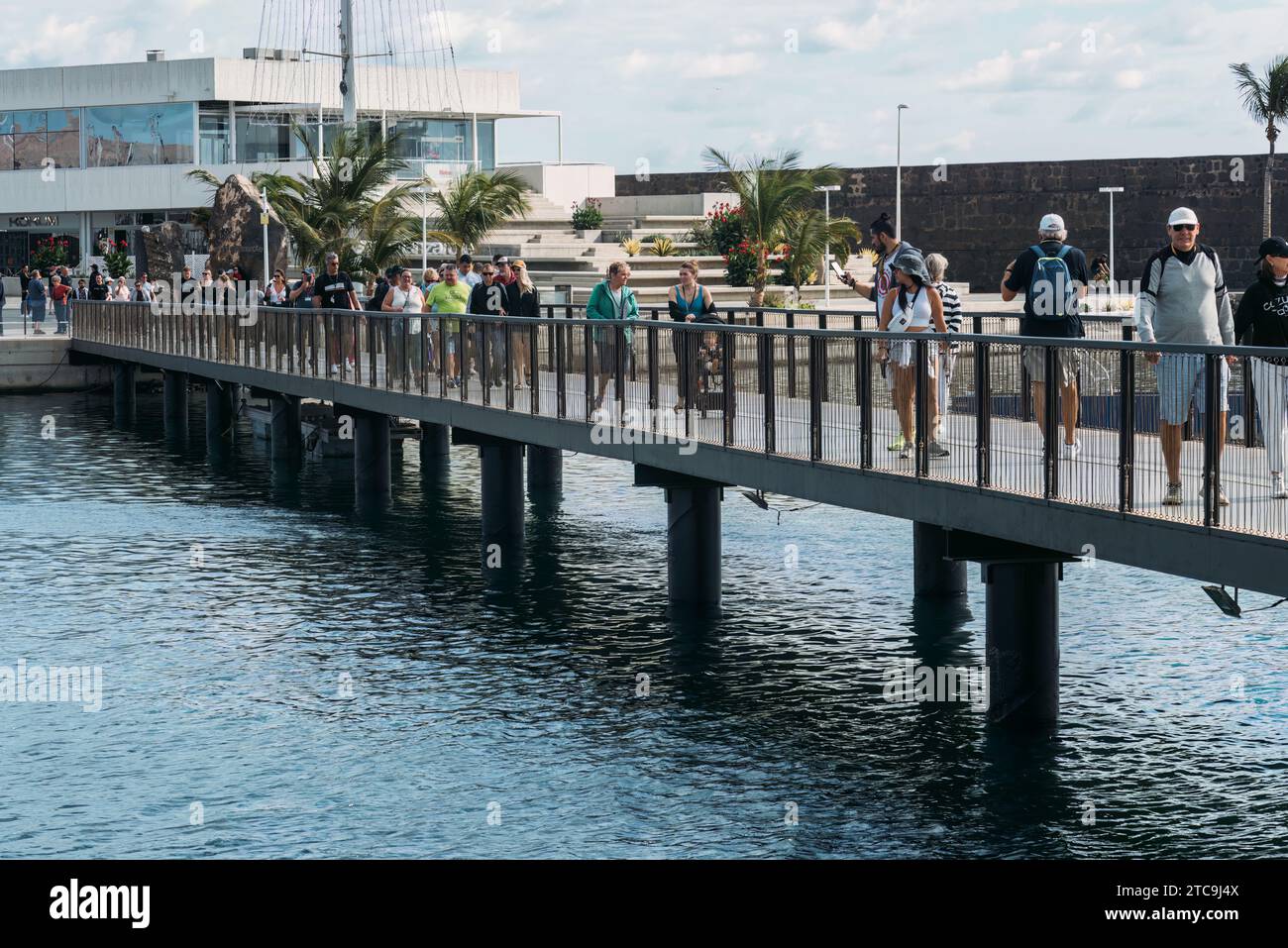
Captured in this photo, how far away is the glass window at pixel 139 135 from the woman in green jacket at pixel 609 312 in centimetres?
5294

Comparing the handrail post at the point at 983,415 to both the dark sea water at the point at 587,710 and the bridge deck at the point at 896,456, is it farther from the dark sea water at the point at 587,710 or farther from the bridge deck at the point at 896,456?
the dark sea water at the point at 587,710

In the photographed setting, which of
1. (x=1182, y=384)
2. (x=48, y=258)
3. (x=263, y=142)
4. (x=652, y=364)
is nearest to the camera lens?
(x=1182, y=384)

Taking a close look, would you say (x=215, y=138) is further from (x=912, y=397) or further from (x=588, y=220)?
(x=912, y=397)

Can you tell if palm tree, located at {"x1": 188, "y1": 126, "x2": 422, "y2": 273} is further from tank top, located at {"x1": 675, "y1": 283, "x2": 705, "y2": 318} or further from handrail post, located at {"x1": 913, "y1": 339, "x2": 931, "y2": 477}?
handrail post, located at {"x1": 913, "y1": 339, "x2": 931, "y2": 477}

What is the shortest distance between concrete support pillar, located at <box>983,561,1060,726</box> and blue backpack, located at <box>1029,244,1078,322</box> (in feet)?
6.20

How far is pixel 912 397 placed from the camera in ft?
48.9

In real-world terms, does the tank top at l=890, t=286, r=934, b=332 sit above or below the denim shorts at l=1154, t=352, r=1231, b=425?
above

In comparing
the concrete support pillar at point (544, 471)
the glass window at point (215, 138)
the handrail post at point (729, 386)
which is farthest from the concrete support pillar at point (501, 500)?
the glass window at point (215, 138)

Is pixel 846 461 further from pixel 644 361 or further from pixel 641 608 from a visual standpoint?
pixel 641 608

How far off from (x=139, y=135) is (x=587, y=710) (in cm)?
5986

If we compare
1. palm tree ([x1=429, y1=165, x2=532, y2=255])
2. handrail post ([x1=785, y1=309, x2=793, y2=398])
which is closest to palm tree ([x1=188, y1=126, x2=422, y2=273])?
palm tree ([x1=429, y1=165, x2=532, y2=255])

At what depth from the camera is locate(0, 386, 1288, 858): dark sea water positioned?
43.9 ft

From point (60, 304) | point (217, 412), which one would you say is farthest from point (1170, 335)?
point (60, 304)
